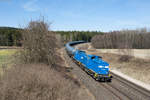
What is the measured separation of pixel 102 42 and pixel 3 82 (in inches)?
2960

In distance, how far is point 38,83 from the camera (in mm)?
8109

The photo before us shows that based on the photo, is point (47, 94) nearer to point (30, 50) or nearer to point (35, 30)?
point (30, 50)

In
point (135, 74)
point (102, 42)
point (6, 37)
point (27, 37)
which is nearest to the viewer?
point (27, 37)

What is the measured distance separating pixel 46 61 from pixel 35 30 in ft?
14.2

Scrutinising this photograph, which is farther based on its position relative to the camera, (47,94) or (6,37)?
(6,37)

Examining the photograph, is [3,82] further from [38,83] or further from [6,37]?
[6,37]

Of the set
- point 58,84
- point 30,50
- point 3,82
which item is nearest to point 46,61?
point 30,50

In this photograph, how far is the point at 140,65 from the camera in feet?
82.4

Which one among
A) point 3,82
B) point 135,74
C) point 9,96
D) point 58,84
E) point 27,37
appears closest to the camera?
point 9,96

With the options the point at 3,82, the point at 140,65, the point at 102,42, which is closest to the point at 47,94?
the point at 3,82

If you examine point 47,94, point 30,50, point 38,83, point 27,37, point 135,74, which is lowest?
point 135,74

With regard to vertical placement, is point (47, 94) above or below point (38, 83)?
below

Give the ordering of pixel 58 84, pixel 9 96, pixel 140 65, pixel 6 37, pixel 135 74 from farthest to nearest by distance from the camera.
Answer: pixel 6 37
pixel 140 65
pixel 135 74
pixel 58 84
pixel 9 96

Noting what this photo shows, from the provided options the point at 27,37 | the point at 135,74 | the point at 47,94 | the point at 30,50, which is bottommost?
the point at 135,74
